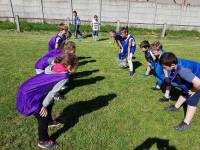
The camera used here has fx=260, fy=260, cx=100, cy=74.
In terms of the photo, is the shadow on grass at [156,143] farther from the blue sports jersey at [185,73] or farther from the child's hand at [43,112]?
the child's hand at [43,112]

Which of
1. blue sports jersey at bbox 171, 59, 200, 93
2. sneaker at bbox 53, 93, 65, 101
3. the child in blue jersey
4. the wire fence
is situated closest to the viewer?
blue sports jersey at bbox 171, 59, 200, 93

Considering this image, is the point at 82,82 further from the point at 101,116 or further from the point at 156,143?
the point at 156,143

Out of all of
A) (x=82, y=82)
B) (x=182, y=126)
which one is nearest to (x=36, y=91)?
(x=182, y=126)

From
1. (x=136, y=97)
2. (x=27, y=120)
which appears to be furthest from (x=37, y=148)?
(x=136, y=97)

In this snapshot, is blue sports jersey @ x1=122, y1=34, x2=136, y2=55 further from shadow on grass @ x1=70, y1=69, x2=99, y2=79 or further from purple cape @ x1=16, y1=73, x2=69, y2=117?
purple cape @ x1=16, y1=73, x2=69, y2=117

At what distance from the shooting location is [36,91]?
4.48 m

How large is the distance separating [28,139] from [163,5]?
66.2 feet

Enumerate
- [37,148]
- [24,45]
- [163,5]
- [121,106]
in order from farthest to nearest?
[163,5] → [24,45] → [121,106] → [37,148]

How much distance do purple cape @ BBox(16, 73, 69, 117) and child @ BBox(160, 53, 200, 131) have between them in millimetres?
2083

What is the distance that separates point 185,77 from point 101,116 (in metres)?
2.32

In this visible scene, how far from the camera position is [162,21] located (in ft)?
76.1

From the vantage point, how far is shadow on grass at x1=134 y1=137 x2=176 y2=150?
5.41 metres

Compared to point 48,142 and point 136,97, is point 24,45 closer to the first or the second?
point 136,97

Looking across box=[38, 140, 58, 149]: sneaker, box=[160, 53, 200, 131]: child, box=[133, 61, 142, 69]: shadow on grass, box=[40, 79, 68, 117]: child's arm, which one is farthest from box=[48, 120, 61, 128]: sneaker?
box=[133, 61, 142, 69]: shadow on grass
